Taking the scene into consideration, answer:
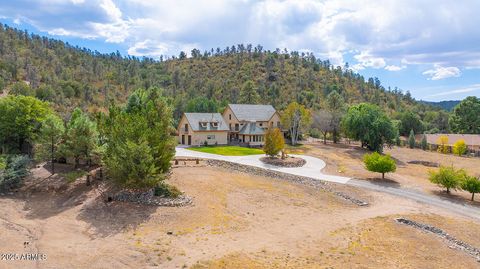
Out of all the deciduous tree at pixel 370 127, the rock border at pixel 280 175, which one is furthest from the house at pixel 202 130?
the deciduous tree at pixel 370 127

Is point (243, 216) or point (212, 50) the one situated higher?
point (212, 50)

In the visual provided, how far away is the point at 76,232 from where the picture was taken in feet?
89.8

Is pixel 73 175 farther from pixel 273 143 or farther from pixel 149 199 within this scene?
pixel 273 143

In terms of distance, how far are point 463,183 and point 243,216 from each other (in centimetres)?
2598

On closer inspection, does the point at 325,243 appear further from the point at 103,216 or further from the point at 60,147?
the point at 60,147

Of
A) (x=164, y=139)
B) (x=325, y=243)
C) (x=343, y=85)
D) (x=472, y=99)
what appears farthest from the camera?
(x=343, y=85)

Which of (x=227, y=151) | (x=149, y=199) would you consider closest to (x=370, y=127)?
(x=227, y=151)

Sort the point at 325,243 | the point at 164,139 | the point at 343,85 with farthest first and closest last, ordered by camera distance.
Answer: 1. the point at 343,85
2. the point at 164,139
3. the point at 325,243

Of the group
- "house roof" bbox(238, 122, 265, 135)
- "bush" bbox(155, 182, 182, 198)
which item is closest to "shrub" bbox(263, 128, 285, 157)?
"house roof" bbox(238, 122, 265, 135)

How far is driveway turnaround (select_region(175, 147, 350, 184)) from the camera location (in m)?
46.9

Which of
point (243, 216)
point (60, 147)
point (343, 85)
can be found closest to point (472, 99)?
point (343, 85)

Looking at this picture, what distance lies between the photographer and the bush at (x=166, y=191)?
114 feet

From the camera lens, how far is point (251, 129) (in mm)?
70000

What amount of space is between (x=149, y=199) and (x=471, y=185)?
33960 mm
